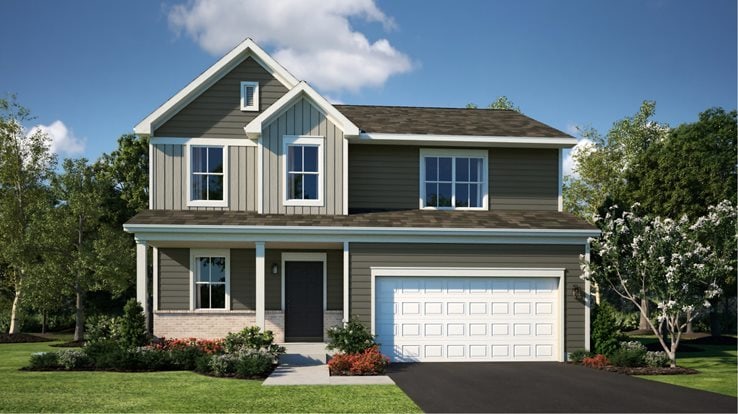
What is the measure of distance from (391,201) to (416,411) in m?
9.36

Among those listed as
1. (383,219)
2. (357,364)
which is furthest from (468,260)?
(357,364)

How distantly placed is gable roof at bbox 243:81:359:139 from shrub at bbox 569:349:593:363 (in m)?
8.61

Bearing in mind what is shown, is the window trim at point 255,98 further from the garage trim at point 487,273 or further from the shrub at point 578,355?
the shrub at point 578,355

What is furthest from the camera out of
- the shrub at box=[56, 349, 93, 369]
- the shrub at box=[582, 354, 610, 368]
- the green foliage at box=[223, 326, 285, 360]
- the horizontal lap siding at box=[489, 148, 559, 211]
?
the horizontal lap siding at box=[489, 148, 559, 211]

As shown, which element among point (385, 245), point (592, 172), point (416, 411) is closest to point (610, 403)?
point (416, 411)

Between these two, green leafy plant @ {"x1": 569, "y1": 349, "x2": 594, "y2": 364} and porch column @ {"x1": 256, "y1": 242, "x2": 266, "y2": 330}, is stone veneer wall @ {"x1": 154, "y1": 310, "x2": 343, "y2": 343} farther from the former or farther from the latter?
green leafy plant @ {"x1": 569, "y1": 349, "x2": 594, "y2": 364}

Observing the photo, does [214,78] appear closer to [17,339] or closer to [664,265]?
[664,265]

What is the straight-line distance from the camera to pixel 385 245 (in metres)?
17.2

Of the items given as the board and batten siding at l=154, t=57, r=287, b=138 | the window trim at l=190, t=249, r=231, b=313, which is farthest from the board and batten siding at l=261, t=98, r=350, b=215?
the window trim at l=190, t=249, r=231, b=313

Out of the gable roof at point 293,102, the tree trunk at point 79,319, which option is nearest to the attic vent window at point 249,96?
the gable roof at point 293,102

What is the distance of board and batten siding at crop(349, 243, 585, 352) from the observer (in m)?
17.0

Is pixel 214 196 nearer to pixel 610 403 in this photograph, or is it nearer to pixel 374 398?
pixel 374 398

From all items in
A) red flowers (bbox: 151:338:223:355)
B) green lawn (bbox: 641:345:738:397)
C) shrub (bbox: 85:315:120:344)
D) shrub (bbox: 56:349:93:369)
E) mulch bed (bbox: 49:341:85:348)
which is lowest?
mulch bed (bbox: 49:341:85:348)

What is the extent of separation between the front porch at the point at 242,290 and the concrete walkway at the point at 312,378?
3.32m
